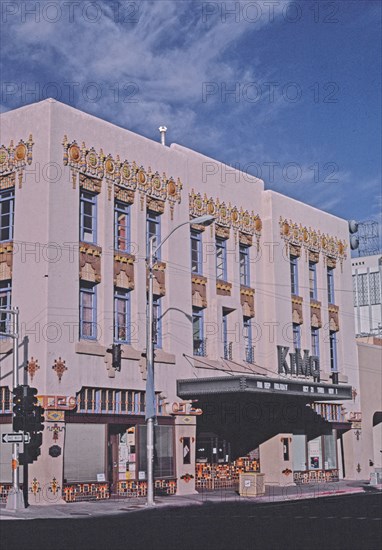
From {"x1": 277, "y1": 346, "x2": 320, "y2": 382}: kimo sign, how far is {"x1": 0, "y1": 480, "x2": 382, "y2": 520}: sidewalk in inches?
220

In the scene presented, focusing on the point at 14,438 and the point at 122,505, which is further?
the point at 122,505

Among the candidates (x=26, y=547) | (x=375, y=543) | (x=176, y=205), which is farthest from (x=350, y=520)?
(x=176, y=205)

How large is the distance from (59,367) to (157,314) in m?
6.75

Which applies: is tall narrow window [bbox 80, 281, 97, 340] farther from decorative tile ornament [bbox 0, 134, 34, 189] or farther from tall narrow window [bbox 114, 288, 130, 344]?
decorative tile ornament [bbox 0, 134, 34, 189]

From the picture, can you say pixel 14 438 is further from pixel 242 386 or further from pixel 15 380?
pixel 242 386

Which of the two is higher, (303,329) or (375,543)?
(303,329)

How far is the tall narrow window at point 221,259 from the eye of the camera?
133ft

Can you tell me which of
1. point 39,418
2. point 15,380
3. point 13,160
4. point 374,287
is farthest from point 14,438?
point 374,287

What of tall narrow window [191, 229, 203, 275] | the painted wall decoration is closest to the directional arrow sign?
the painted wall decoration

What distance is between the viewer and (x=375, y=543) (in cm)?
1767

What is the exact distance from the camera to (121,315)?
34.3 metres

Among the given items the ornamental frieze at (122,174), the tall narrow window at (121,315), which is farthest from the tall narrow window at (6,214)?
the tall narrow window at (121,315)

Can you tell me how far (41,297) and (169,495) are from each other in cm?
1003

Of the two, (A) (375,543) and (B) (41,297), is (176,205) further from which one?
(A) (375,543)
